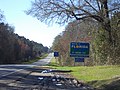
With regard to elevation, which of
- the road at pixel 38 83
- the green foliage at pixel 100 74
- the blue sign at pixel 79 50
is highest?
the blue sign at pixel 79 50

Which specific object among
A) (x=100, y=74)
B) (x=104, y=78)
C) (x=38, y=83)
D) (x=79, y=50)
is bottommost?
(x=38, y=83)

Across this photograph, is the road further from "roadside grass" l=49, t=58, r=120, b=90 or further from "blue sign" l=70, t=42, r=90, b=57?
"blue sign" l=70, t=42, r=90, b=57

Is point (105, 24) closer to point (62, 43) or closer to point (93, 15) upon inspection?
point (93, 15)

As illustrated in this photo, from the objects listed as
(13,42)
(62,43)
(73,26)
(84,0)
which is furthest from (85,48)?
(13,42)

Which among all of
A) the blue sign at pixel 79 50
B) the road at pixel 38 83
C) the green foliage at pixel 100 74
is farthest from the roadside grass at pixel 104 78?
the blue sign at pixel 79 50

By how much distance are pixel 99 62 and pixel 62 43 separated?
45.5 meters

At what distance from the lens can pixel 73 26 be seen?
4738 cm

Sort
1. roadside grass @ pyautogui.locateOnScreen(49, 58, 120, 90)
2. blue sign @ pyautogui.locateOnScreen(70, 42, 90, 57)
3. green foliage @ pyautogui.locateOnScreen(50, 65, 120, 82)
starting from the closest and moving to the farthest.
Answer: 1. roadside grass @ pyautogui.locateOnScreen(49, 58, 120, 90)
2. green foliage @ pyautogui.locateOnScreen(50, 65, 120, 82)
3. blue sign @ pyautogui.locateOnScreen(70, 42, 90, 57)

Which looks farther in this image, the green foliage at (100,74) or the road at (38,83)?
the green foliage at (100,74)

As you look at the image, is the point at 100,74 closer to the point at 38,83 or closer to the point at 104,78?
the point at 104,78

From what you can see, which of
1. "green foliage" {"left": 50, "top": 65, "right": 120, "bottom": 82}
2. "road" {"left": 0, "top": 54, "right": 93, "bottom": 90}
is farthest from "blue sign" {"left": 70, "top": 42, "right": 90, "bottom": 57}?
"road" {"left": 0, "top": 54, "right": 93, "bottom": 90}

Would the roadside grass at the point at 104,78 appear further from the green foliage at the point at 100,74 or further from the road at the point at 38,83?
the road at the point at 38,83

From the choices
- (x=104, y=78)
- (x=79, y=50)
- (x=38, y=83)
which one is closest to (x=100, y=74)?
(x=104, y=78)

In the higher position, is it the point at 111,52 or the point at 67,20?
the point at 67,20
